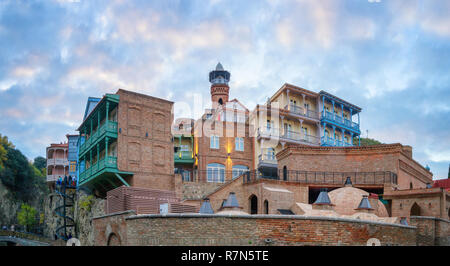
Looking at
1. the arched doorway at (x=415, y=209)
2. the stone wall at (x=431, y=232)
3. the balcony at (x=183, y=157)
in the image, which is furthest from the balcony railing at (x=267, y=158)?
the stone wall at (x=431, y=232)

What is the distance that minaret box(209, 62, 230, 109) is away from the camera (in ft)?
194

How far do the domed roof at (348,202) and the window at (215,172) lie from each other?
606 inches

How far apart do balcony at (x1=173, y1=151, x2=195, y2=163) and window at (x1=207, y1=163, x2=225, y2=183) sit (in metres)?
3.29

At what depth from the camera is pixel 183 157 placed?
4716 centimetres

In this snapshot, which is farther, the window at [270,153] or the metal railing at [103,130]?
the window at [270,153]

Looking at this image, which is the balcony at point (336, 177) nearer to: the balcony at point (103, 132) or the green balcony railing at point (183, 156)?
the balcony at point (103, 132)

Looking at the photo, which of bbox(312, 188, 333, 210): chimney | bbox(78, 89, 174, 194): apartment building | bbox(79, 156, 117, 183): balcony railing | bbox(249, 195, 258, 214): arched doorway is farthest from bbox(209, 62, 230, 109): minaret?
bbox(312, 188, 333, 210): chimney

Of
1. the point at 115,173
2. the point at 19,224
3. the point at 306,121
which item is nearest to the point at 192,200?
the point at 115,173

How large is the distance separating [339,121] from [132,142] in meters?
25.0

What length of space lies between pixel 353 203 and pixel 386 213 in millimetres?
2465

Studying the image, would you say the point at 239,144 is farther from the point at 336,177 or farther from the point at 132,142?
the point at 132,142

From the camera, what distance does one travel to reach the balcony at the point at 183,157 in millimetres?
46781

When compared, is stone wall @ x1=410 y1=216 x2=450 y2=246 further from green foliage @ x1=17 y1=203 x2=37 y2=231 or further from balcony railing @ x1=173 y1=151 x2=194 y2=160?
green foliage @ x1=17 y1=203 x2=37 y2=231
